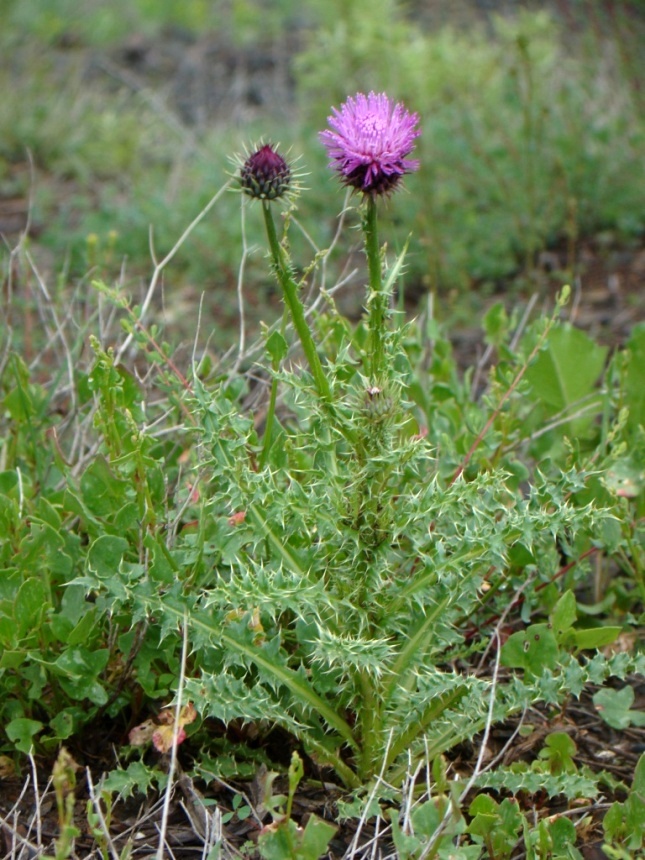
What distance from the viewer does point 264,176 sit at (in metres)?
1.59

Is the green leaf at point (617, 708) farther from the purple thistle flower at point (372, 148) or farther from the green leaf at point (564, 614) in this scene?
the purple thistle flower at point (372, 148)

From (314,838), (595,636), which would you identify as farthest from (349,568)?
(595,636)

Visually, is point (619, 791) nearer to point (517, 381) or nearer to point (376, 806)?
point (376, 806)

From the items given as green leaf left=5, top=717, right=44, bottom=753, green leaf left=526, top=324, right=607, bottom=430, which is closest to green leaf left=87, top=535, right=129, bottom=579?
green leaf left=5, top=717, right=44, bottom=753

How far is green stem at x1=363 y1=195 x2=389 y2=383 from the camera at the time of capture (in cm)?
154

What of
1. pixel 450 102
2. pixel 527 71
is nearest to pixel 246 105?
pixel 450 102

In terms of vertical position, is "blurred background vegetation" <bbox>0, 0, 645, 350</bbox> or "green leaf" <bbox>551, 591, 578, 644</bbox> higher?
"blurred background vegetation" <bbox>0, 0, 645, 350</bbox>

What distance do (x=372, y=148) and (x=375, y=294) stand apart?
0.71 feet

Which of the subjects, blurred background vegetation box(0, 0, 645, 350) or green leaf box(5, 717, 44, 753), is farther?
blurred background vegetation box(0, 0, 645, 350)

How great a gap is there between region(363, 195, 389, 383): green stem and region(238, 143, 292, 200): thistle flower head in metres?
0.15

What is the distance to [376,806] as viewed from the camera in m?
1.71

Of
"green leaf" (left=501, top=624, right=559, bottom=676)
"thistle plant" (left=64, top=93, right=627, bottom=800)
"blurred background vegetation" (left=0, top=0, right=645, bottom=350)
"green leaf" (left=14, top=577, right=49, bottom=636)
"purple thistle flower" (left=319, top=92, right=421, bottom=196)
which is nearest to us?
"purple thistle flower" (left=319, top=92, right=421, bottom=196)

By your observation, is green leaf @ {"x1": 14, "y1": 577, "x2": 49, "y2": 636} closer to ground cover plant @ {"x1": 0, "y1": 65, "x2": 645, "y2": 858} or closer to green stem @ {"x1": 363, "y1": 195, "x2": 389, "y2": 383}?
ground cover plant @ {"x1": 0, "y1": 65, "x2": 645, "y2": 858}

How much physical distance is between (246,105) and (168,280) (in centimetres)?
300
